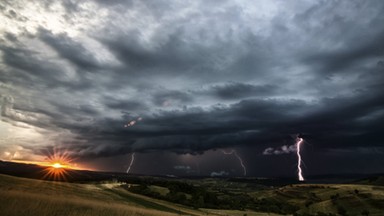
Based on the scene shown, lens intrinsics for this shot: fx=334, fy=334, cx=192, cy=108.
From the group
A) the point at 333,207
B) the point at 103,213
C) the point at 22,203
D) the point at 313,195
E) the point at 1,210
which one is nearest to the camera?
the point at 1,210

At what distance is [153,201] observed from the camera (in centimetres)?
7456

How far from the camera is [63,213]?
18078 mm

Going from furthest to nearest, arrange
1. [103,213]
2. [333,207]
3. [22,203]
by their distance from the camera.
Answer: [333,207] < [103,213] < [22,203]

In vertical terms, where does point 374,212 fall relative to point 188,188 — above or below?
below

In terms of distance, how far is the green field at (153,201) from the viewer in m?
18.9

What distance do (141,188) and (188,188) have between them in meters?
36.6

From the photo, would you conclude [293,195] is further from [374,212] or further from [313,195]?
[374,212]

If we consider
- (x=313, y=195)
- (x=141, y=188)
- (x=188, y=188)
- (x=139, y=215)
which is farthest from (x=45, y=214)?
(x=313, y=195)

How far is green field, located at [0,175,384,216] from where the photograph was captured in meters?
18.9

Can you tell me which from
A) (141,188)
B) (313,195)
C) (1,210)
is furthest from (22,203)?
(313,195)

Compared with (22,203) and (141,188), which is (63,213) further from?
(141,188)

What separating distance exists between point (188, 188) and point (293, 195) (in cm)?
9048

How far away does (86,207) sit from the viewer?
2017 cm

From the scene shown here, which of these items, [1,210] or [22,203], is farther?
[22,203]
